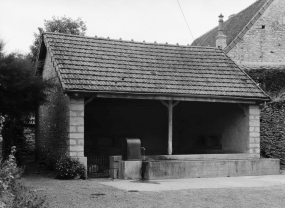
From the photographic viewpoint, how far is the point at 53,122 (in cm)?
1838

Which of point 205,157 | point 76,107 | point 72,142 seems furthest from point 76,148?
point 205,157

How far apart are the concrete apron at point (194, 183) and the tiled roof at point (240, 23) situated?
15505mm

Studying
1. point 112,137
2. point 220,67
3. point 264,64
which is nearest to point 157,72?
point 220,67

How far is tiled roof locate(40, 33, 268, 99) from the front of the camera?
659 inches

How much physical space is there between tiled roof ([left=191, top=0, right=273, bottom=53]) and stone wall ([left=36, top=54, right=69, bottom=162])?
44.4ft

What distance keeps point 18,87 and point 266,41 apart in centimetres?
1874

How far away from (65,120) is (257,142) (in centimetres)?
732

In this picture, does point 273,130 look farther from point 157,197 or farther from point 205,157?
point 157,197

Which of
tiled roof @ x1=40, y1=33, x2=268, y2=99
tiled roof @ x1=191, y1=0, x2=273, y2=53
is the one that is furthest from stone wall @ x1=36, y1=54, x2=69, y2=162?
tiled roof @ x1=191, y1=0, x2=273, y2=53

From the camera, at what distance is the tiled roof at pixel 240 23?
29.9 m

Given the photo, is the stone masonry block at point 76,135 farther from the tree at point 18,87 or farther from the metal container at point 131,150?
the tree at point 18,87

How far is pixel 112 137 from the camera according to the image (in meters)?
21.5

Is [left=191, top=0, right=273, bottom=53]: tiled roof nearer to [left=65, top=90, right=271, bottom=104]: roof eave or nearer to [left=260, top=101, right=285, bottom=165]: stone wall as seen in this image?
[left=260, top=101, right=285, bottom=165]: stone wall

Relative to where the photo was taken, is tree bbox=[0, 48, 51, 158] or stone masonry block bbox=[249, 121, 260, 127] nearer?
tree bbox=[0, 48, 51, 158]
